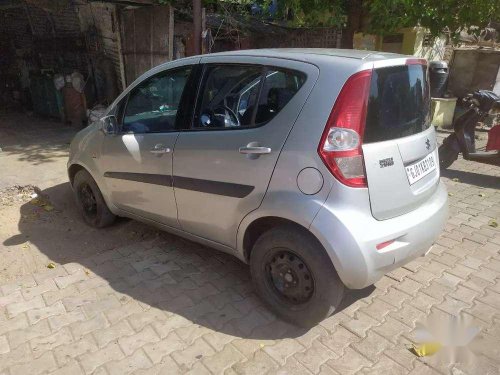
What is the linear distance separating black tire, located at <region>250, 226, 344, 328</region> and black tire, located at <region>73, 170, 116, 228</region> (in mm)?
1942

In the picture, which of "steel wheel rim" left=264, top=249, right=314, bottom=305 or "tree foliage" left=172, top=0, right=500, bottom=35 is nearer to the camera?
"steel wheel rim" left=264, top=249, right=314, bottom=305

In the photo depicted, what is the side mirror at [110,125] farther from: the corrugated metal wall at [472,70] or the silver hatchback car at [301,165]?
the corrugated metal wall at [472,70]

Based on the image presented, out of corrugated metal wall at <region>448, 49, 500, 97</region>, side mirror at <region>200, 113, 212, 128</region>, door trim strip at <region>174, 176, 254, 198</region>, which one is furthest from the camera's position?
corrugated metal wall at <region>448, 49, 500, 97</region>

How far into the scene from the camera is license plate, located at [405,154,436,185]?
2.45 meters

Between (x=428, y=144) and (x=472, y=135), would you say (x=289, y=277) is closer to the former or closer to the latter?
(x=428, y=144)

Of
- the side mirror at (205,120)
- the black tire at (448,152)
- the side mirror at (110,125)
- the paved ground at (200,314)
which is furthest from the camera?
the black tire at (448,152)

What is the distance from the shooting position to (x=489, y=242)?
380 centimetres

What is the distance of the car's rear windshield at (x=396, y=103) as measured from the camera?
89.3 inches

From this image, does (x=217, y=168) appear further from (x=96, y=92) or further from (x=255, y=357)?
(x=96, y=92)

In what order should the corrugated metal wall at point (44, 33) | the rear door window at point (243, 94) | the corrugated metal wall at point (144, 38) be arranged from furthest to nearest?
the corrugated metal wall at point (44, 33)
the corrugated metal wall at point (144, 38)
the rear door window at point (243, 94)

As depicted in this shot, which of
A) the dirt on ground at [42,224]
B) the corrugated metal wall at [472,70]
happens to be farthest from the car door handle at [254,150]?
the corrugated metal wall at [472,70]

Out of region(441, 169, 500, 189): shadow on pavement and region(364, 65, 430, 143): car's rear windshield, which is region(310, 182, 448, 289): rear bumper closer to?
region(364, 65, 430, 143): car's rear windshield

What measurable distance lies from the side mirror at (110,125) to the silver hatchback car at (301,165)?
14.3 inches

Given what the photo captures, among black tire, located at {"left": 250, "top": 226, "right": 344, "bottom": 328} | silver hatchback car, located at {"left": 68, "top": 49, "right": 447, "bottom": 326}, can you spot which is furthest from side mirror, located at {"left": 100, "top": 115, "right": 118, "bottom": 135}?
black tire, located at {"left": 250, "top": 226, "right": 344, "bottom": 328}
